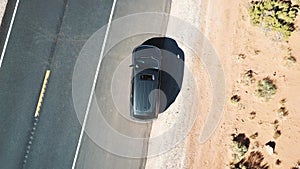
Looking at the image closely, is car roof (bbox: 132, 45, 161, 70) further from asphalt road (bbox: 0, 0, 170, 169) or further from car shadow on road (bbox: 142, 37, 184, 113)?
asphalt road (bbox: 0, 0, 170, 169)

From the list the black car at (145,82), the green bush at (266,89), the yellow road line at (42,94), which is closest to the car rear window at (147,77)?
the black car at (145,82)

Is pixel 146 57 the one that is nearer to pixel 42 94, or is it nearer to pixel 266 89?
pixel 42 94

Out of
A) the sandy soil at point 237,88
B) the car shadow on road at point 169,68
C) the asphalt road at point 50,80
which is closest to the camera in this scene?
the asphalt road at point 50,80

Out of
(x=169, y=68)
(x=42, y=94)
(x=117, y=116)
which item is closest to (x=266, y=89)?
(x=169, y=68)

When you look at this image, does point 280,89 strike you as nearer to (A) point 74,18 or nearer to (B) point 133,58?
(B) point 133,58

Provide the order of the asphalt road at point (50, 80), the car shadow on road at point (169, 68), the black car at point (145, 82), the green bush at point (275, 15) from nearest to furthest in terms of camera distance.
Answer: the black car at point (145, 82) < the asphalt road at point (50, 80) < the car shadow on road at point (169, 68) < the green bush at point (275, 15)

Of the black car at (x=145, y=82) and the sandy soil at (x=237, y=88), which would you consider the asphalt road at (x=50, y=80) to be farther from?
the sandy soil at (x=237, y=88)

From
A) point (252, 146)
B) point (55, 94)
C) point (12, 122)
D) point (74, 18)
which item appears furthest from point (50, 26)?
point (252, 146)
